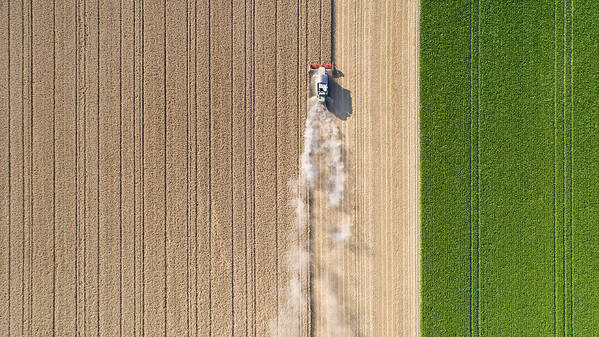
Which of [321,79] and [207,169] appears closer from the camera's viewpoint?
[321,79]

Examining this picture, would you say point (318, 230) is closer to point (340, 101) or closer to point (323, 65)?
point (340, 101)

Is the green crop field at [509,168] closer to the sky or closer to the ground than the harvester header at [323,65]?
closer to the ground

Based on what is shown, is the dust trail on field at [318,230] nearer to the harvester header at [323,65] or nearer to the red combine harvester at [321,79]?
the red combine harvester at [321,79]

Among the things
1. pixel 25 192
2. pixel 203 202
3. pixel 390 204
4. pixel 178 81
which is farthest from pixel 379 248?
pixel 25 192

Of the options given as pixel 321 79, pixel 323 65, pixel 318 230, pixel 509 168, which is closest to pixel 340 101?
pixel 321 79

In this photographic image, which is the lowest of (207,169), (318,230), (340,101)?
(318,230)

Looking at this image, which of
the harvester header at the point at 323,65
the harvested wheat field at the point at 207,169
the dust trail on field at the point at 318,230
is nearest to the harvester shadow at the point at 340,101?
the harvested wheat field at the point at 207,169

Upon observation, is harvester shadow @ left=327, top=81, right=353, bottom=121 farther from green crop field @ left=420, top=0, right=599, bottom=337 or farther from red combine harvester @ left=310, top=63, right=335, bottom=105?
green crop field @ left=420, top=0, right=599, bottom=337
